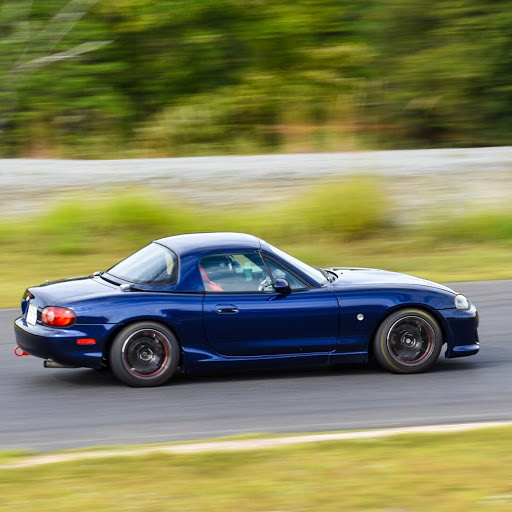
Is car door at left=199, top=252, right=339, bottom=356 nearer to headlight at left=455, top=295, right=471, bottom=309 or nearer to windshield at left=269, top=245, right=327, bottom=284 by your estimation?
windshield at left=269, top=245, right=327, bottom=284

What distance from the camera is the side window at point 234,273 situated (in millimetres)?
8258

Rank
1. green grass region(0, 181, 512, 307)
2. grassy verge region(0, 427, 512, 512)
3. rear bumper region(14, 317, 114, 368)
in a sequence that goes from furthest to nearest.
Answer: green grass region(0, 181, 512, 307) → rear bumper region(14, 317, 114, 368) → grassy verge region(0, 427, 512, 512)

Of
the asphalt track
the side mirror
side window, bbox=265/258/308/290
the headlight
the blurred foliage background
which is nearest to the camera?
the asphalt track

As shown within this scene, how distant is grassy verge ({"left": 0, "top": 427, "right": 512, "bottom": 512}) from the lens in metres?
5.01

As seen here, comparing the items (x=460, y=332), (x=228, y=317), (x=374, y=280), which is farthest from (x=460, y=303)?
(x=228, y=317)

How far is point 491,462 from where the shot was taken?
5723 mm

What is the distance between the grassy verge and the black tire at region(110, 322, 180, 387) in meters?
2.12

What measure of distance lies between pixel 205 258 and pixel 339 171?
13.1m

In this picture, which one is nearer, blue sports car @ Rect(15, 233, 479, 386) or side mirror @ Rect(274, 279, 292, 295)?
blue sports car @ Rect(15, 233, 479, 386)

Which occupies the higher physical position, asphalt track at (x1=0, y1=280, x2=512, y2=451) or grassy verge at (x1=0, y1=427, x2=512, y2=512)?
asphalt track at (x1=0, y1=280, x2=512, y2=451)

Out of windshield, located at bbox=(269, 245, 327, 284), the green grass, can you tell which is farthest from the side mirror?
the green grass

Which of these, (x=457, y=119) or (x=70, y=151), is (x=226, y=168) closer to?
(x=70, y=151)

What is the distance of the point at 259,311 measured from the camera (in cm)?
818

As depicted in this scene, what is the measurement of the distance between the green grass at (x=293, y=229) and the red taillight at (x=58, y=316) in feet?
25.7
